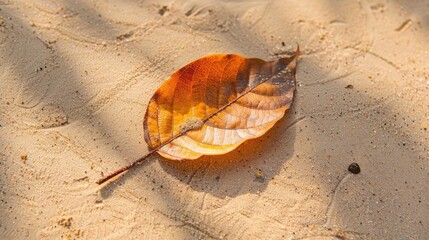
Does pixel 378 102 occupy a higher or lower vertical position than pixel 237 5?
lower

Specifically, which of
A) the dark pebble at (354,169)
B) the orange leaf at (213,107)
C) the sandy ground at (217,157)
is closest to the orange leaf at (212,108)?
the orange leaf at (213,107)

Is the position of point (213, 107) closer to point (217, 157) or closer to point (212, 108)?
point (212, 108)

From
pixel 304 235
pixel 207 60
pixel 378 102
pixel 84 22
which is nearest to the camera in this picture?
pixel 304 235

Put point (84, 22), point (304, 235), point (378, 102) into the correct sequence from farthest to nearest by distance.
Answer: point (84, 22) → point (378, 102) → point (304, 235)

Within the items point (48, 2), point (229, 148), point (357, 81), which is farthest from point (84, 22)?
point (357, 81)

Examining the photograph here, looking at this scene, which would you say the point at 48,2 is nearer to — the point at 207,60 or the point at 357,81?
the point at 207,60

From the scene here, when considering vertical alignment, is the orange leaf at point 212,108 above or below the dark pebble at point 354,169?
above

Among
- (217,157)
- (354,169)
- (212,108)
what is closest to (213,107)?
(212,108)

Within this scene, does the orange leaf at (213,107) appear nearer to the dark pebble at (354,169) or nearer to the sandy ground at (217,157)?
the sandy ground at (217,157)
